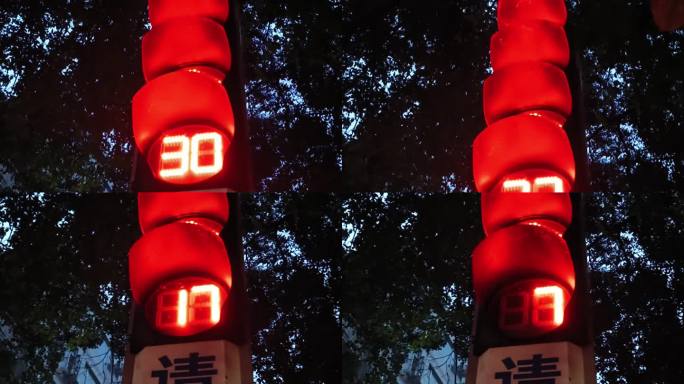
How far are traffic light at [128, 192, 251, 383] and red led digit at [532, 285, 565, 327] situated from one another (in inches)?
37.6

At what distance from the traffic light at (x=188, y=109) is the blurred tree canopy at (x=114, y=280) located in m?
0.19

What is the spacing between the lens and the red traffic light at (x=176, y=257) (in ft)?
11.7

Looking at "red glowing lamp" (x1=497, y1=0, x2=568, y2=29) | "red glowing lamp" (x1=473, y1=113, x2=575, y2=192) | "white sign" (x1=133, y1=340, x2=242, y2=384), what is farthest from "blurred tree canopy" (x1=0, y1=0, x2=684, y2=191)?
"white sign" (x1=133, y1=340, x2=242, y2=384)

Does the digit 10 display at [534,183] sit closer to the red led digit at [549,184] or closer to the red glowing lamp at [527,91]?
the red led digit at [549,184]

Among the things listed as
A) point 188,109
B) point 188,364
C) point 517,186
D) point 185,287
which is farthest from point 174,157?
point 517,186

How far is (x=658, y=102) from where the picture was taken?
16.5 feet

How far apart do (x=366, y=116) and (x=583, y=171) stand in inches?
40.6

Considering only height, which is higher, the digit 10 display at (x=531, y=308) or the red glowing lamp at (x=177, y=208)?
the red glowing lamp at (x=177, y=208)

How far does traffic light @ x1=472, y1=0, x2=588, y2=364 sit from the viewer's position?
3.65 m

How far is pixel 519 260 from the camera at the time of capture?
12.1ft

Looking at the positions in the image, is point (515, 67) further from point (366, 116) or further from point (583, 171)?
point (366, 116)

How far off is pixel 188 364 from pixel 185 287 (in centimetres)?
25

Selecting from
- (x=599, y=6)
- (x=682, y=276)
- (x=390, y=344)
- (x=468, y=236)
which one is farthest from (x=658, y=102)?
(x=390, y=344)

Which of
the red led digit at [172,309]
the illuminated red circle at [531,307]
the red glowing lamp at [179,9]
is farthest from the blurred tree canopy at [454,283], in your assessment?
the red glowing lamp at [179,9]
